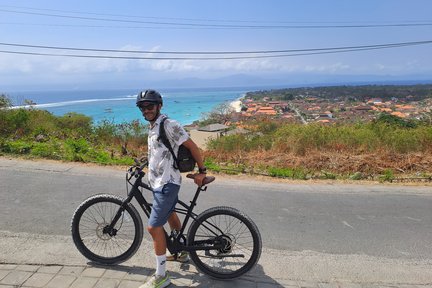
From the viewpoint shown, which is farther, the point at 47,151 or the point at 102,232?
the point at 47,151

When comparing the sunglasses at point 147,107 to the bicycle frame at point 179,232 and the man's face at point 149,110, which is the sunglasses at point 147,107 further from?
the bicycle frame at point 179,232

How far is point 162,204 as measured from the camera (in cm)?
328

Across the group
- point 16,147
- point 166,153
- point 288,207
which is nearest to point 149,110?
point 166,153

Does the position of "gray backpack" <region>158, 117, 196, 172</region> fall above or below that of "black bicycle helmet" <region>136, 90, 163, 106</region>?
below

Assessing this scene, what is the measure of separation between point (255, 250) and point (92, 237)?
1.83m

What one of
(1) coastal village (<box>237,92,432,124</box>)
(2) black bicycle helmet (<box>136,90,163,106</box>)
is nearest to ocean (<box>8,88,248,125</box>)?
(2) black bicycle helmet (<box>136,90,163,106</box>)

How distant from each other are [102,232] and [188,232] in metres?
0.97

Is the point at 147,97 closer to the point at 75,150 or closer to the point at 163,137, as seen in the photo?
the point at 163,137

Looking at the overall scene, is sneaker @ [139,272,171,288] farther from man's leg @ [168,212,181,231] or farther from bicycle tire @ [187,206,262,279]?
man's leg @ [168,212,181,231]

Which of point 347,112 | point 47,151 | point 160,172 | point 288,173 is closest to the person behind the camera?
point 160,172

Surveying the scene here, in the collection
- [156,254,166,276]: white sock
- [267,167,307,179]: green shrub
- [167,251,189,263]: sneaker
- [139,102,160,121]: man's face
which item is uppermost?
[139,102,160,121]: man's face

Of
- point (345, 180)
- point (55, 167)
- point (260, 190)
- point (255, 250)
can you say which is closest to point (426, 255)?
point (255, 250)

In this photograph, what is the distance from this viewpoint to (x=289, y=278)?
3.63 m

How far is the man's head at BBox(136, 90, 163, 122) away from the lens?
3229 millimetres
